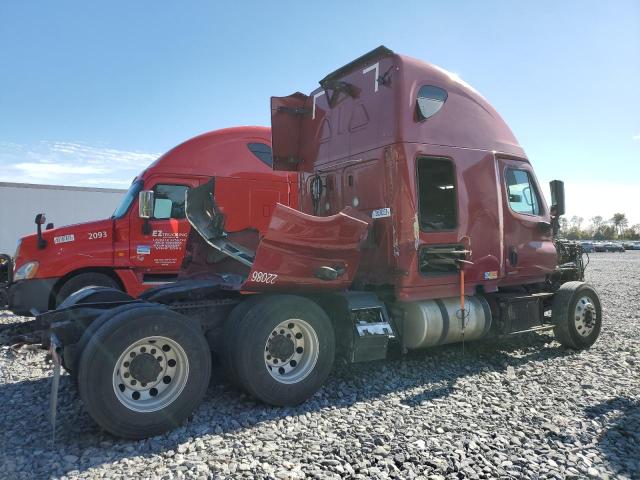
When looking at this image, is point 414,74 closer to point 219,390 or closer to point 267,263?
point 267,263

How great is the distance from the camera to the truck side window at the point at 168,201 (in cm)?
844

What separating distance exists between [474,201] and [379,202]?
1.31m

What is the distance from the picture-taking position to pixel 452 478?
10.1 ft

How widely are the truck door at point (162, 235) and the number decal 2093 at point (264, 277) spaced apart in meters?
4.35

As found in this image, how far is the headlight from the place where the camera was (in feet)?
24.9

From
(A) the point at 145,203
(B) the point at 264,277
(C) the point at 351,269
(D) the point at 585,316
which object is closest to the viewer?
(B) the point at 264,277

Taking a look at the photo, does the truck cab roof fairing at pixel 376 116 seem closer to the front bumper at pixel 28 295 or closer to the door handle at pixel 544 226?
the door handle at pixel 544 226

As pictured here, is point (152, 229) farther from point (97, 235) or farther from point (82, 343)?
point (82, 343)

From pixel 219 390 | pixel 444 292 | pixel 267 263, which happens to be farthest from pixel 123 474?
pixel 444 292

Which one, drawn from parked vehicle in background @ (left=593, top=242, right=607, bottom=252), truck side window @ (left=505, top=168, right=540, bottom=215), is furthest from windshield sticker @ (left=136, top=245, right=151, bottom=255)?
parked vehicle in background @ (left=593, top=242, right=607, bottom=252)

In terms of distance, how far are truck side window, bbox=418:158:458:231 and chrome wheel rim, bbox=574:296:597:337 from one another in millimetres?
2441

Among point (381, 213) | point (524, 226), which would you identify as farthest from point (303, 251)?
point (524, 226)

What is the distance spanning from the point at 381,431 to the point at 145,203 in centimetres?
541

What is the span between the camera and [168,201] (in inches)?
335
